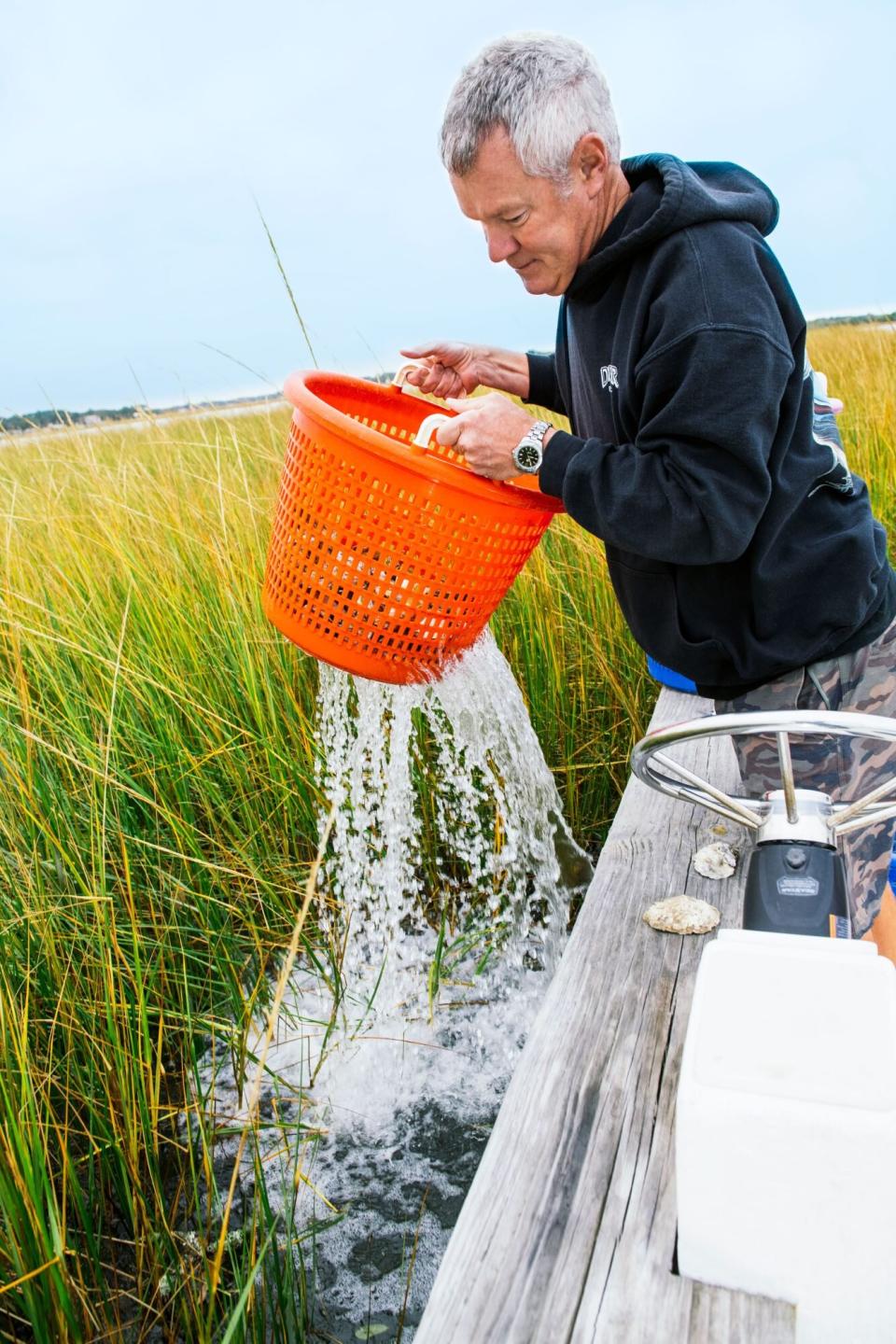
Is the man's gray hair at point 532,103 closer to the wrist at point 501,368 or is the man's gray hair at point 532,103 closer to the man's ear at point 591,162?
the man's ear at point 591,162

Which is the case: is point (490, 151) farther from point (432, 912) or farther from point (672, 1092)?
point (432, 912)

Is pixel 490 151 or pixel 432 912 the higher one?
pixel 490 151

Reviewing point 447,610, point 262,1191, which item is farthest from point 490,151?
point 262,1191

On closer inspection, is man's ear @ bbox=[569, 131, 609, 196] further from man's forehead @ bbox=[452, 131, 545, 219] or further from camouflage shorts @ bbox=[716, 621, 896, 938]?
camouflage shorts @ bbox=[716, 621, 896, 938]

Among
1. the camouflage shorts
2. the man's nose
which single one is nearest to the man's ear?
the man's nose

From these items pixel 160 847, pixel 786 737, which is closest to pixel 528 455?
pixel 786 737

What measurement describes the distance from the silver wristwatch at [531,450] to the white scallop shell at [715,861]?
2.54 feet

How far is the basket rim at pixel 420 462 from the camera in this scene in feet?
5.67

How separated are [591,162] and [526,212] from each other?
126 millimetres

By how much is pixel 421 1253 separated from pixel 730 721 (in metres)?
1.37

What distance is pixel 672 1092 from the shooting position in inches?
52.8

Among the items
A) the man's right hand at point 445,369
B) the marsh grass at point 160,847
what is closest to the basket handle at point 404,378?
the man's right hand at point 445,369

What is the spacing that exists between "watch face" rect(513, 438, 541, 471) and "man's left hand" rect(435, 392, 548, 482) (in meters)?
0.02

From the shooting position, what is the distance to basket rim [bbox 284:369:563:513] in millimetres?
1729
